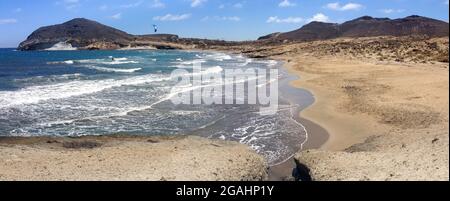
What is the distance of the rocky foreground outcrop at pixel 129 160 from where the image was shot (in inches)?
369

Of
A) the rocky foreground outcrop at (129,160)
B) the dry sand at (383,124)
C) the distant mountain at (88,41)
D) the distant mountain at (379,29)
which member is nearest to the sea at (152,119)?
the dry sand at (383,124)

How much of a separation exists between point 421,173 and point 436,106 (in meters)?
9.18

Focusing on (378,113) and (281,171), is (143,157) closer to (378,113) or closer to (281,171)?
(281,171)

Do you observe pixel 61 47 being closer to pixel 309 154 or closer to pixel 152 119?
pixel 152 119

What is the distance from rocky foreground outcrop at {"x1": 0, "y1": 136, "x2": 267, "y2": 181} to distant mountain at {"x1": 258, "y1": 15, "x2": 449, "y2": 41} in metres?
84.8

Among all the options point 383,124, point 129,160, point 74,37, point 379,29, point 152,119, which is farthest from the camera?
point 74,37

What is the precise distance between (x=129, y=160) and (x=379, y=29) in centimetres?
11887

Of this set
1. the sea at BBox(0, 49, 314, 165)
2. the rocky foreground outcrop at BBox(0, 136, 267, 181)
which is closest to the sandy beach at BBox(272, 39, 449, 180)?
the sea at BBox(0, 49, 314, 165)

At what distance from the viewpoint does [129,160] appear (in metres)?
10.5

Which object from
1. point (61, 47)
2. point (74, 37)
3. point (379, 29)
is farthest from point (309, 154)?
point (74, 37)

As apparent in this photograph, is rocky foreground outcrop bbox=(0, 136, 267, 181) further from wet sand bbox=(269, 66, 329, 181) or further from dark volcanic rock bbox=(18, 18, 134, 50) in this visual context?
dark volcanic rock bbox=(18, 18, 134, 50)

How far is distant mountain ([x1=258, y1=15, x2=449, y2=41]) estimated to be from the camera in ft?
347

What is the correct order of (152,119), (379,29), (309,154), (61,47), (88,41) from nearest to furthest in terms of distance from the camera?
(309,154) → (152,119) → (379,29) → (88,41) → (61,47)
